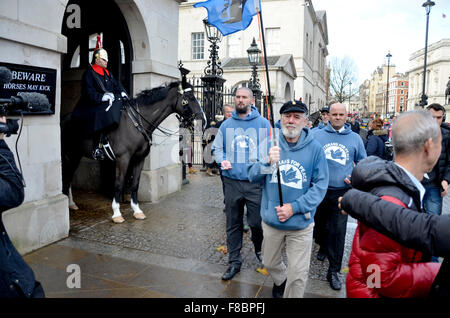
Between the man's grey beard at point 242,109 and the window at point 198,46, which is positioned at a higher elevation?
the window at point 198,46

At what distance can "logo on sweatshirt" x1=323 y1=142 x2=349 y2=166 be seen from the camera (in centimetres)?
418

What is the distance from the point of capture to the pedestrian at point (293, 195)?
2.98m

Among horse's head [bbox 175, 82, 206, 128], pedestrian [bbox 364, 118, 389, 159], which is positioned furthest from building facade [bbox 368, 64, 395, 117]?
horse's head [bbox 175, 82, 206, 128]

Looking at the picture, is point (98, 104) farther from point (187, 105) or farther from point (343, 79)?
point (343, 79)

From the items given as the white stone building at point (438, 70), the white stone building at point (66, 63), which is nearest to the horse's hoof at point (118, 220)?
the white stone building at point (66, 63)

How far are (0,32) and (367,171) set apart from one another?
14.7 feet

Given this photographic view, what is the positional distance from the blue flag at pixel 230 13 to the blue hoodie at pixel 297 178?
1.42m

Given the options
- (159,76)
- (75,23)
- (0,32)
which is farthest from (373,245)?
(75,23)

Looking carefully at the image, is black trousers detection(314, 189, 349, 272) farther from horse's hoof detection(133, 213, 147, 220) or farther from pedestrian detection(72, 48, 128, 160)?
pedestrian detection(72, 48, 128, 160)

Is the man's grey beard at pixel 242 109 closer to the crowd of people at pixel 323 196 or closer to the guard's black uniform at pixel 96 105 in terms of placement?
the crowd of people at pixel 323 196

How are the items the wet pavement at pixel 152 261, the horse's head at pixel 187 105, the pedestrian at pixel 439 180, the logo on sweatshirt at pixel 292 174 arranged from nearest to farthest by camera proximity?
the logo on sweatshirt at pixel 292 174 < the wet pavement at pixel 152 261 < the pedestrian at pixel 439 180 < the horse's head at pixel 187 105

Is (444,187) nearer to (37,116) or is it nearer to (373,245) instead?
(373,245)

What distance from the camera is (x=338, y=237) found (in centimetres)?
401
